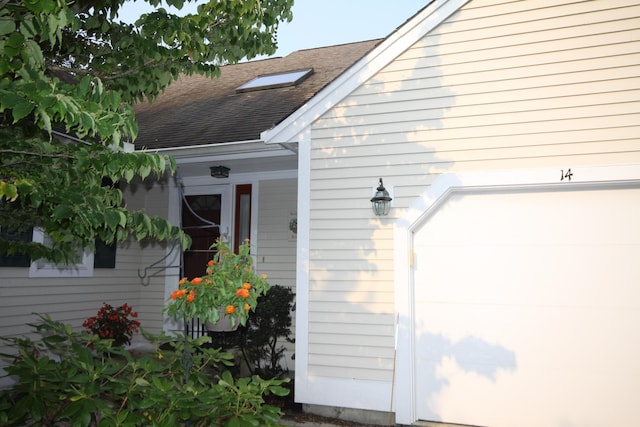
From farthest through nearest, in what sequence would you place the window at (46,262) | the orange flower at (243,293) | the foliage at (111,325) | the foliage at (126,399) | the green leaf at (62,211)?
1. the foliage at (111,325)
2. the window at (46,262)
3. the orange flower at (243,293)
4. the foliage at (126,399)
5. the green leaf at (62,211)

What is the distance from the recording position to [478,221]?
17.3 feet

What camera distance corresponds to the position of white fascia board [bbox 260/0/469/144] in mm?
5398

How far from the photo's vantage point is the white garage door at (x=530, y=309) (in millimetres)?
4691

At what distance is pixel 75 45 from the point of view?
430 centimetres

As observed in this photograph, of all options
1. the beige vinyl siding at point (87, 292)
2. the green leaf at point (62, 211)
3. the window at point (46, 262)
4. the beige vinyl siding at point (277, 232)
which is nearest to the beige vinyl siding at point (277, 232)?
the beige vinyl siding at point (277, 232)

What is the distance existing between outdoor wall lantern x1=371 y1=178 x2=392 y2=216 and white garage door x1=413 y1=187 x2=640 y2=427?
469 millimetres

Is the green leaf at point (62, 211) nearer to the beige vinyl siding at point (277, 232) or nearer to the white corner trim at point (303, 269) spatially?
the white corner trim at point (303, 269)

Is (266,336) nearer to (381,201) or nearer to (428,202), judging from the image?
(381,201)

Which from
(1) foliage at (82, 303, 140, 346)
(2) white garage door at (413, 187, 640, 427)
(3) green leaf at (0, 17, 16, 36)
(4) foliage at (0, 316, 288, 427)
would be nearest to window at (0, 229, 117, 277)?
(1) foliage at (82, 303, 140, 346)

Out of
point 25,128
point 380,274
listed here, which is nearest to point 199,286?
point 25,128

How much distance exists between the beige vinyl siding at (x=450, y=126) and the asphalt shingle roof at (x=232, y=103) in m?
1.01

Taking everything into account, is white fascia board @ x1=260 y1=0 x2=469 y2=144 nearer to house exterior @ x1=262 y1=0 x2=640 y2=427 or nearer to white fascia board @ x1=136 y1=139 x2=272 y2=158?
house exterior @ x1=262 y1=0 x2=640 y2=427

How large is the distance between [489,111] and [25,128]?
4454mm

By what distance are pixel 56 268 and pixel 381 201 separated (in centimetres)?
493
